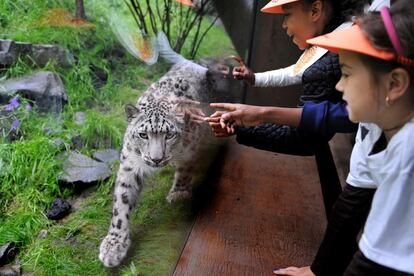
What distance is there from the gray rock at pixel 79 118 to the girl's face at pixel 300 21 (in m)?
0.97

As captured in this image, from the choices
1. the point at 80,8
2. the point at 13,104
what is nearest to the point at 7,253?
the point at 13,104

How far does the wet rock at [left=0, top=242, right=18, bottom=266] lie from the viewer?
1.54m

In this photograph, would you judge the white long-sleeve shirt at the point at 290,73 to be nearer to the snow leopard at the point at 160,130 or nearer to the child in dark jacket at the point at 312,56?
the child in dark jacket at the point at 312,56

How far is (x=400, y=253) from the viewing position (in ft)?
3.12

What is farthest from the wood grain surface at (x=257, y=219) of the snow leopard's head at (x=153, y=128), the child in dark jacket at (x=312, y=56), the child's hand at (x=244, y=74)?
the child's hand at (x=244, y=74)

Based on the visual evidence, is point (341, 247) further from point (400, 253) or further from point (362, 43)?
point (362, 43)

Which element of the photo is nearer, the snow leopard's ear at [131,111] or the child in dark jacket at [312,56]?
the child in dark jacket at [312,56]

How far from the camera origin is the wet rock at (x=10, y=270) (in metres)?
1.44

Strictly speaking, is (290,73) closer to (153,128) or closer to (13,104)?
(153,128)

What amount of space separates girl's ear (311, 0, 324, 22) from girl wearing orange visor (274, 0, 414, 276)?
0.46 metres

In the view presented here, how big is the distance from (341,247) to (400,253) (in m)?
0.47

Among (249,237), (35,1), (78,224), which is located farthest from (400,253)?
(35,1)

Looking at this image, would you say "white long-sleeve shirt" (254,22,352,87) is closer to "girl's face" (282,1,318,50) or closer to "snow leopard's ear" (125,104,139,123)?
"girl's face" (282,1,318,50)

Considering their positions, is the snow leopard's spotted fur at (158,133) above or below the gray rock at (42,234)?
above
